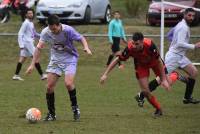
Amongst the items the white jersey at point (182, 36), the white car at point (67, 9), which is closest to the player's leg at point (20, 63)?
the white jersey at point (182, 36)

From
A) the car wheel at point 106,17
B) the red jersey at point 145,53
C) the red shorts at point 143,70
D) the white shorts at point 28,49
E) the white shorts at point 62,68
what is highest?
the red jersey at point 145,53

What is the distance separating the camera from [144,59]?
11.5m

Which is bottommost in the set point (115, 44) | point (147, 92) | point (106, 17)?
point (106, 17)

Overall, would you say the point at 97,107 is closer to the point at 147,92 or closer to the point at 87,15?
the point at 147,92

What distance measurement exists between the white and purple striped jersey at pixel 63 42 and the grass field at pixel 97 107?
1.06 meters

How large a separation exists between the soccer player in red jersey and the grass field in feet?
1.96

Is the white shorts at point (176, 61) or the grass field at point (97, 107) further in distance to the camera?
the white shorts at point (176, 61)

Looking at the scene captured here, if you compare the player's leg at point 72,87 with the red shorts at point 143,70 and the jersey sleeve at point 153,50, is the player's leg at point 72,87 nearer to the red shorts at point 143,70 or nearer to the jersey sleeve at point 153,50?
the red shorts at point 143,70

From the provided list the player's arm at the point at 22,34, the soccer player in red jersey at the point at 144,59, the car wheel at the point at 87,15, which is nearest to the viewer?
the soccer player in red jersey at the point at 144,59

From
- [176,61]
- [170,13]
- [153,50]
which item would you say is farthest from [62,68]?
[170,13]

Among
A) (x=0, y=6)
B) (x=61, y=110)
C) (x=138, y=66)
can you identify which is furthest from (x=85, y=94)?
(x=0, y=6)

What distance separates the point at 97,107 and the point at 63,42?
2.35m

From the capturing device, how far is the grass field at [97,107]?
10.3 meters

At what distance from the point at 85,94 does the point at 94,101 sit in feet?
4.33
